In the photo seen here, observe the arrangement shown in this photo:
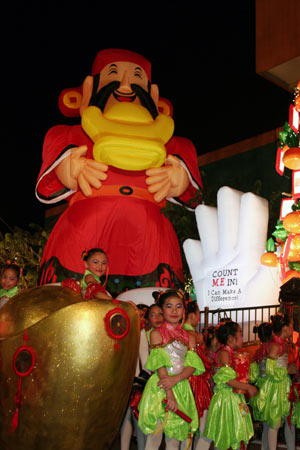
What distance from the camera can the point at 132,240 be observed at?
19.2 feet

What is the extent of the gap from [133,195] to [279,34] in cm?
515

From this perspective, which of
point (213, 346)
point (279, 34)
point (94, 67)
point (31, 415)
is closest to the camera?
point (31, 415)

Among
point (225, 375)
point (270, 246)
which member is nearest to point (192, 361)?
point (225, 375)

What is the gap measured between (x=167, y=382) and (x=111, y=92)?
4.01 meters

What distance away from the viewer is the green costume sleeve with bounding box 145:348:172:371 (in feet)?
9.81

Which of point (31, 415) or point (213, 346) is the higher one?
point (213, 346)

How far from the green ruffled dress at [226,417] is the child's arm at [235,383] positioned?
34mm

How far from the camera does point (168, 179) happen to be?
6.00 meters

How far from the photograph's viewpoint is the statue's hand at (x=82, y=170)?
18.9ft

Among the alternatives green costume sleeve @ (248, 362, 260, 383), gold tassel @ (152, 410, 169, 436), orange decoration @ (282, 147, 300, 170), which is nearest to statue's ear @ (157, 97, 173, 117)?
orange decoration @ (282, 147, 300, 170)

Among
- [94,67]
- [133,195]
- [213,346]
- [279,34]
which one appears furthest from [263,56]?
[213,346]

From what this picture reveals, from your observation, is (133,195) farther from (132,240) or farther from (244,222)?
(244,222)

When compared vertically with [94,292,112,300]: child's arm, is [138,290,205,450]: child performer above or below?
below

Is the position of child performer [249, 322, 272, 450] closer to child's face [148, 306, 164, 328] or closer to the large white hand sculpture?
child's face [148, 306, 164, 328]
